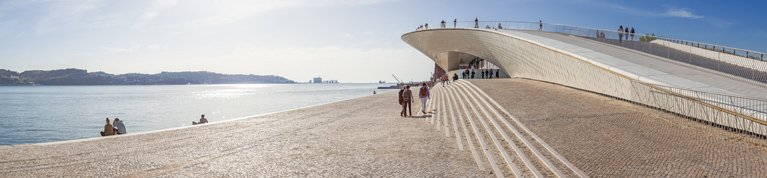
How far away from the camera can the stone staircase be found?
7070 millimetres

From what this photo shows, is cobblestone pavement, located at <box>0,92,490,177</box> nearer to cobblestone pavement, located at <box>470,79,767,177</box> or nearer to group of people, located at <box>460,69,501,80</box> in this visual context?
cobblestone pavement, located at <box>470,79,767,177</box>

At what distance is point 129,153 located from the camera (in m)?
9.11

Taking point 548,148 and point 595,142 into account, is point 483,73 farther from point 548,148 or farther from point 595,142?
point 548,148

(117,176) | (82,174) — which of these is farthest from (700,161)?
(82,174)

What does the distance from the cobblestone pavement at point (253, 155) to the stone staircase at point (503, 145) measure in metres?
0.33

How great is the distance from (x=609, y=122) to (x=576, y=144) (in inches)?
143

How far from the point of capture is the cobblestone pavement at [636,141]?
7297 mm

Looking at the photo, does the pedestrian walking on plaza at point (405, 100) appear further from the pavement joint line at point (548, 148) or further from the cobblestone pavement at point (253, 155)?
the cobblestone pavement at point (253, 155)

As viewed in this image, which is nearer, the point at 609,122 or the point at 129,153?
the point at 129,153

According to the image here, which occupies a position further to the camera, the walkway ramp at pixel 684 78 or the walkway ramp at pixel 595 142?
the walkway ramp at pixel 684 78

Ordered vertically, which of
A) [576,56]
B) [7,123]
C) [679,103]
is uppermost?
[576,56]

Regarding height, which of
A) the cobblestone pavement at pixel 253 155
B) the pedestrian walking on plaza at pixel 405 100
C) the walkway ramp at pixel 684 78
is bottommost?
the cobblestone pavement at pixel 253 155

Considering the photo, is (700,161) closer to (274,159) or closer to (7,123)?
(274,159)

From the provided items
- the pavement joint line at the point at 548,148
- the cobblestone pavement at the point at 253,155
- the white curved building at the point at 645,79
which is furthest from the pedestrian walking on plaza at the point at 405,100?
the white curved building at the point at 645,79
